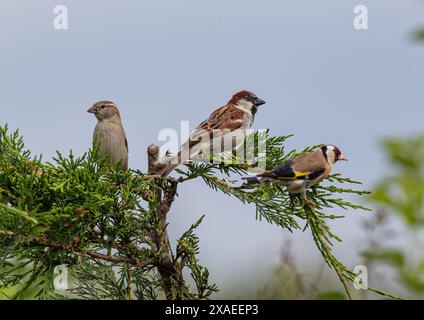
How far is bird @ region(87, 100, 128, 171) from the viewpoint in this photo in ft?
29.3

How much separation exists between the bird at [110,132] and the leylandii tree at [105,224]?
112 inches

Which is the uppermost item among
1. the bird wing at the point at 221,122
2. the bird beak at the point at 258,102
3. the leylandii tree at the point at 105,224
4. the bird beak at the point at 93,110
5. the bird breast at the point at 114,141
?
the bird beak at the point at 258,102

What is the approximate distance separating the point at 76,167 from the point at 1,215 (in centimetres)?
69

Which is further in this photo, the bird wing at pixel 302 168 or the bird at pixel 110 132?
the bird at pixel 110 132

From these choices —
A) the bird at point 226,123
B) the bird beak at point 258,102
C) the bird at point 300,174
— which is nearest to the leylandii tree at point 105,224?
the bird at point 300,174

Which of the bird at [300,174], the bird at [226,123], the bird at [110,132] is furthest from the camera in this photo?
the bird at [110,132]

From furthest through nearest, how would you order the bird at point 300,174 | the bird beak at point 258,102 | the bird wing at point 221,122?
the bird beak at point 258,102 < the bird wing at point 221,122 < the bird at point 300,174

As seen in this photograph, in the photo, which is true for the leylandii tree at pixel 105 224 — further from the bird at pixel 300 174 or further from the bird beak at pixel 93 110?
the bird beak at pixel 93 110

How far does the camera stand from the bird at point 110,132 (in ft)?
29.3

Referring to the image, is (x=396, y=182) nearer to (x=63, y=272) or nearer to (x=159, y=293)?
(x=159, y=293)

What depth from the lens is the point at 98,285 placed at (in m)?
5.89

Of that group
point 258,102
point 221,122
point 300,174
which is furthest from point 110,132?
point 300,174

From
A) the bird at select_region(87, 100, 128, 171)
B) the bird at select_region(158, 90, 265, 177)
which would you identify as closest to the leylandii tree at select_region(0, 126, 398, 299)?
the bird at select_region(158, 90, 265, 177)
